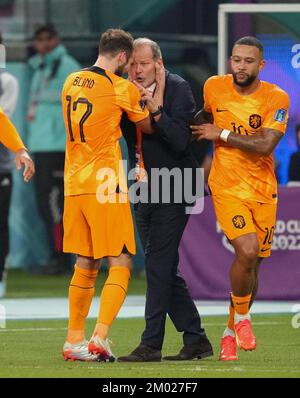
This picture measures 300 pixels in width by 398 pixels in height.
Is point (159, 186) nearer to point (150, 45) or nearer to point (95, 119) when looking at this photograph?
point (95, 119)

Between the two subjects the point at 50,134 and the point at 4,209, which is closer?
the point at 4,209

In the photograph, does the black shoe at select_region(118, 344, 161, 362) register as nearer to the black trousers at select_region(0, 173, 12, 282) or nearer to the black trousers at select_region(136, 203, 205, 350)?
the black trousers at select_region(136, 203, 205, 350)

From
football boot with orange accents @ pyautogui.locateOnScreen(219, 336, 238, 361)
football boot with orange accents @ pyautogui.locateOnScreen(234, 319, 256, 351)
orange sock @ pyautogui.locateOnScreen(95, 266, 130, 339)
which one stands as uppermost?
orange sock @ pyautogui.locateOnScreen(95, 266, 130, 339)

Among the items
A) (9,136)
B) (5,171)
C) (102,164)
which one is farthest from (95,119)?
(5,171)

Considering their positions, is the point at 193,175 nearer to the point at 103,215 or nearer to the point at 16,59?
the point at 103,215

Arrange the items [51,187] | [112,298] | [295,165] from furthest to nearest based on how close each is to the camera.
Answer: [51,187]
[295,165]
[112,298]

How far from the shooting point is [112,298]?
905cm

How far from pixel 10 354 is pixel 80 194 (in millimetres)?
1234

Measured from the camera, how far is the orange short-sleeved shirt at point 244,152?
31.1 feet

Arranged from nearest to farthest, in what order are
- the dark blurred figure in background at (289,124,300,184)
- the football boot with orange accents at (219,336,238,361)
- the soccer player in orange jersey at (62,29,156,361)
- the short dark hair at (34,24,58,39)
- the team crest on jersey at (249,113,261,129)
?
the soccer player in orange jersey at (62,29,156,361) < the football boot with orange accents at (219,336,238,361) < the team crest on jersey at (249,113,261,129) < the dark blurred figure in background at (289,124,300,184) < the short dark hair at (34,24,58,39)

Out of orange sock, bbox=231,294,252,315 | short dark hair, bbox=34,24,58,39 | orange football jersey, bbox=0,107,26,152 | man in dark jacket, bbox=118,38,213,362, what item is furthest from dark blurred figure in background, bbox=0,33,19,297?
orange sock, bbox=231,294,252,315

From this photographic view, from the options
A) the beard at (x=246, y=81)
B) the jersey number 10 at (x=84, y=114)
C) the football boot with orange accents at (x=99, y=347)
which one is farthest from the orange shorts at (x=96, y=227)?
the beard at (x=246, y=81)

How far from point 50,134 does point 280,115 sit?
7853 millimetres

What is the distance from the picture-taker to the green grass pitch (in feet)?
27.8
